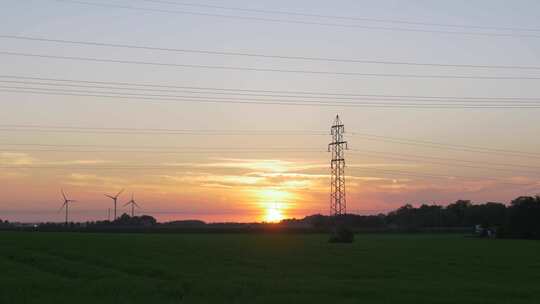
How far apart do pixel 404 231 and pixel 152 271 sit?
159234mm

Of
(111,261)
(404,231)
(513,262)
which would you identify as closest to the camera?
→ (111,261)

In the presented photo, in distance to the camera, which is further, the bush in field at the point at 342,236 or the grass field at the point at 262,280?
the bush in field at the point at 342,236

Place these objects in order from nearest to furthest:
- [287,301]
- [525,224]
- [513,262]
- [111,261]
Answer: [287,301], [111,261], [513,262], [525,224]

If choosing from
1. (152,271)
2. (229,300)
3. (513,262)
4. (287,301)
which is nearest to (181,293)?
(229,300)

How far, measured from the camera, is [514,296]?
32.5m

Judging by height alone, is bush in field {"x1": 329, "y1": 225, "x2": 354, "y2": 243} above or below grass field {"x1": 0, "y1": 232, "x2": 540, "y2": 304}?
above

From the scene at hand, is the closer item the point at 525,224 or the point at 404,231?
the point at 525,224

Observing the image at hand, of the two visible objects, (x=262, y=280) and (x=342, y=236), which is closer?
(x=262, y=280)

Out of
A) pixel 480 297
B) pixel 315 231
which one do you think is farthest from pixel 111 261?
pixel 315 231

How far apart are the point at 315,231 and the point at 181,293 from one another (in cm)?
14951

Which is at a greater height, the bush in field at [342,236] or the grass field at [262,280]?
the bush in field at [342,236]

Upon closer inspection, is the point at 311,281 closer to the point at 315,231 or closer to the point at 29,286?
the point at 29,286

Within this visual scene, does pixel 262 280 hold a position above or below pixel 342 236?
below

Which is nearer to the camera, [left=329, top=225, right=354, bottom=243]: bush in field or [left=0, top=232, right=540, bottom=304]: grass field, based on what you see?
[left=0, top=232, right=540, bottom=304]: grass field
